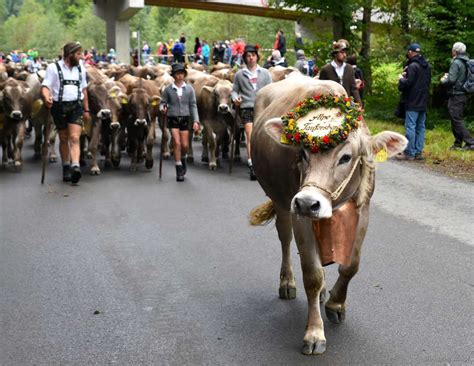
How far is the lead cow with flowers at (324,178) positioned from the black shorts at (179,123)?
7468 mm

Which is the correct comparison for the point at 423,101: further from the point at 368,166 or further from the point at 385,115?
the point at 368,166

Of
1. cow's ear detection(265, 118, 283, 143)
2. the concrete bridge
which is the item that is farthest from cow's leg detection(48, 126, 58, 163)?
the concrete bridge

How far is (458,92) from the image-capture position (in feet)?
52.1

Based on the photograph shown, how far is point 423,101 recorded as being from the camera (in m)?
15.4

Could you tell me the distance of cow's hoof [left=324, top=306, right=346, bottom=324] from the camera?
610cm

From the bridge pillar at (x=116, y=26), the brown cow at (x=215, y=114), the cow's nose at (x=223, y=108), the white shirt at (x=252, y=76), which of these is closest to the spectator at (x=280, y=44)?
the bridge pillar at (x=116, y=26)

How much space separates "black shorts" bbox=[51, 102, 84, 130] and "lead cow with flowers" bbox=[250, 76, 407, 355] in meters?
6.89

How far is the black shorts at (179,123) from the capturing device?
44.9 ft

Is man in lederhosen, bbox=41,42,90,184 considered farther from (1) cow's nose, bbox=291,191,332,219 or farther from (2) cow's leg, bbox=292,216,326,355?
(1) cow's nose, bbox=291,191,332,219

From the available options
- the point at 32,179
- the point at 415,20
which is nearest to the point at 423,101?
the point at 415,20

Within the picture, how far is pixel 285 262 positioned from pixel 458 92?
10.2 metres

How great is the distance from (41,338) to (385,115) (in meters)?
16.8

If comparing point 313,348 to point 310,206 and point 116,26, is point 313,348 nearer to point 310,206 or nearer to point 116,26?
point 310,206

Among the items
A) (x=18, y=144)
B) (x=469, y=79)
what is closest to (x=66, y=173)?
(x=18, y=144)
